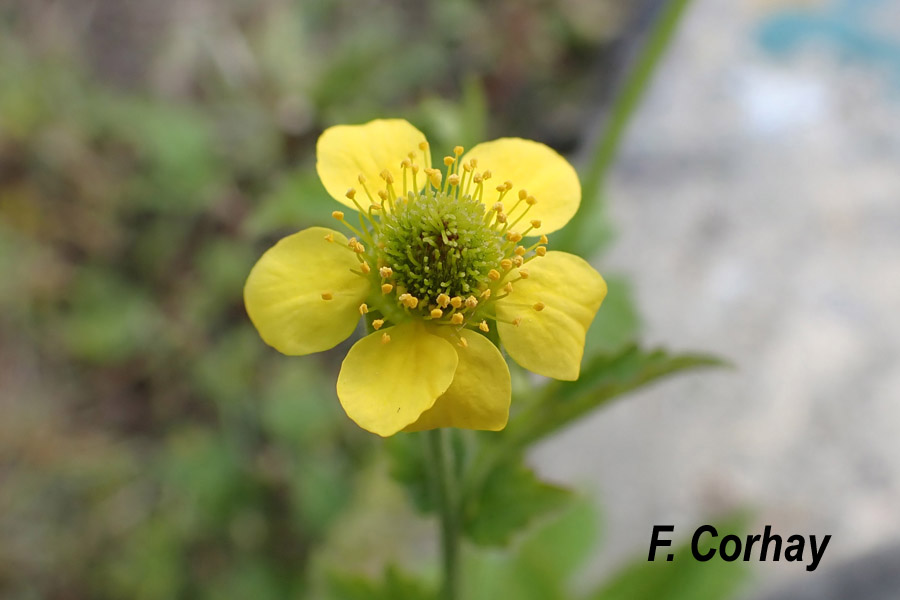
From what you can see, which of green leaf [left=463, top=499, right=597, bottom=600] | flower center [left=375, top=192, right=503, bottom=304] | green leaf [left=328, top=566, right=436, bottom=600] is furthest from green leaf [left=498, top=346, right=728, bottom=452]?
green leaf [left=463, top=499, right=597, bottom=600]

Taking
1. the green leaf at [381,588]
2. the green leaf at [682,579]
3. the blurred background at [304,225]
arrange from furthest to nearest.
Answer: the blurred background at [304,225]
the green leaf at [682,579]
the green leaf at [381,588]

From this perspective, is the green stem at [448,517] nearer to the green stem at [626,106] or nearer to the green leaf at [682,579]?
the green leaf at [682,579]

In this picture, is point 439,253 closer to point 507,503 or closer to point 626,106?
point 507,503

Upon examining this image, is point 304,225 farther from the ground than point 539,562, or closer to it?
farther from the ground

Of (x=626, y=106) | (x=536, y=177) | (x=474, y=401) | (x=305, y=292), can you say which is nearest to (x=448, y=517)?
(x=474, y=401)

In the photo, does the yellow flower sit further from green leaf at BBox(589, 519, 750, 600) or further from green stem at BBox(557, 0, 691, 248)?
green leaf at BBox(589, 519, 750, 600)

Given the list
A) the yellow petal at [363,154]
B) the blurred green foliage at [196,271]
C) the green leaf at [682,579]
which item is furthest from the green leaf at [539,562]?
the yellow petal at [363,154]

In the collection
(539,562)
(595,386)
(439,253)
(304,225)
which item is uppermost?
(439,253)
